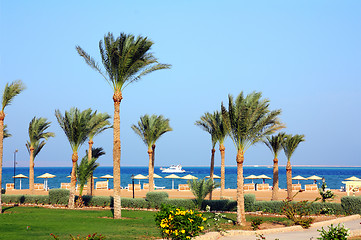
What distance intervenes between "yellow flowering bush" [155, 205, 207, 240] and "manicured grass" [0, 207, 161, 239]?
386cm

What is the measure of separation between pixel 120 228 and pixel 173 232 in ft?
24.7

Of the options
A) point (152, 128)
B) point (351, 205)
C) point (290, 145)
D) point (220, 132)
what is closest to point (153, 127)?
point (152, 128)

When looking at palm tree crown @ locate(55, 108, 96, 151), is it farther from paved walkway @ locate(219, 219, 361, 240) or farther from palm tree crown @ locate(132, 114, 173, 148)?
paved walkway @ locate(219, 219, 361, 240)

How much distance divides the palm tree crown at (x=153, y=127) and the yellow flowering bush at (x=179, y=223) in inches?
963

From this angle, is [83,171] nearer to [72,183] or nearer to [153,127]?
[72,183]

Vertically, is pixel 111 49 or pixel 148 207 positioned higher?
pixel 111 49

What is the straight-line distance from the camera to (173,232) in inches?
542

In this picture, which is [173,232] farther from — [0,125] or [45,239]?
[0,125]

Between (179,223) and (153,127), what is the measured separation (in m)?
24.9

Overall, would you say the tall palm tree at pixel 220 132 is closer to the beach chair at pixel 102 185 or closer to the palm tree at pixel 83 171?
the palm tree at pixel 83 171

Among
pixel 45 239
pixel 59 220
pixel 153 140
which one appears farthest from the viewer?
pixel 153 140

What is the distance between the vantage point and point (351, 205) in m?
27.6

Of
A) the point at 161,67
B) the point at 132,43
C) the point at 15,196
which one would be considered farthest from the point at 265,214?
the point at 15,196

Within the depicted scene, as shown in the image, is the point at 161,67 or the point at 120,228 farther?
the point at 161,67
